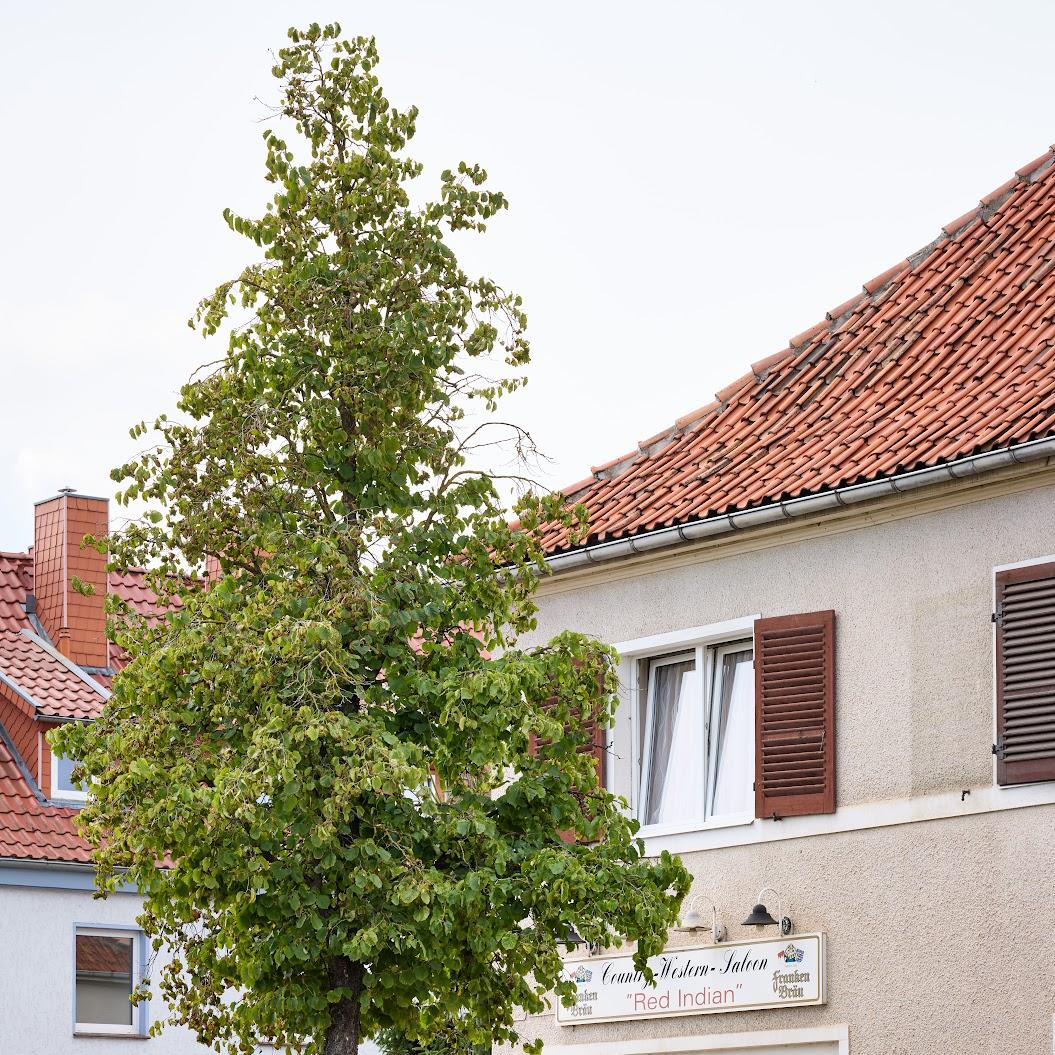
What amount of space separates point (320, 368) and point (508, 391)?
1.13 metres

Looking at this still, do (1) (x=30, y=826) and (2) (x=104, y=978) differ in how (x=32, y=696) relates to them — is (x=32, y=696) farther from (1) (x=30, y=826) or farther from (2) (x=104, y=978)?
(2) (x=104, y=978)

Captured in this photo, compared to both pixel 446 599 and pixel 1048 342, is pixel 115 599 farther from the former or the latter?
pixel 1048 342

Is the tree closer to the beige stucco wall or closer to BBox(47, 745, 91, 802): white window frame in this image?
the beige stucco wall

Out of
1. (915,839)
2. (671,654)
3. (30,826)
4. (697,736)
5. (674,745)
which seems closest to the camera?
(915,839)

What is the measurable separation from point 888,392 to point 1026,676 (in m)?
2.97

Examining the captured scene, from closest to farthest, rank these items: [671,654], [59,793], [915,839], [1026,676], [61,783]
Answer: [1026,676]
[915,839]
[671,654]
[59,793]
[61,783]

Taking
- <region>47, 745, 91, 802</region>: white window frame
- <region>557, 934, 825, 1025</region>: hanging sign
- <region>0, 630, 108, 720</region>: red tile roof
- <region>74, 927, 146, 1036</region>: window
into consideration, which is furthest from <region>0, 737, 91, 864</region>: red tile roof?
<region>557, 934, 825, 1025</region>: hanging sign

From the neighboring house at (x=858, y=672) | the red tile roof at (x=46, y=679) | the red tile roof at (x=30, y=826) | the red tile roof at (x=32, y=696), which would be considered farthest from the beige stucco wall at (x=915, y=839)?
the red tile roof at (x=46, y=679)

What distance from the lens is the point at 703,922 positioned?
50.0 feet

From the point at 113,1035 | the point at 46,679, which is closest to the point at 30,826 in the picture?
the point at 46,679

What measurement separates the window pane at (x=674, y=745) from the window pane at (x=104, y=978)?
13888 mm

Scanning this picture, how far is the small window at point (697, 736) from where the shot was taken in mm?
15383

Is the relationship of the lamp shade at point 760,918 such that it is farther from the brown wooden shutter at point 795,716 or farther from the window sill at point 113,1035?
the window sill at point 113,1035

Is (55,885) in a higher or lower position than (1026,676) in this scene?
lower
